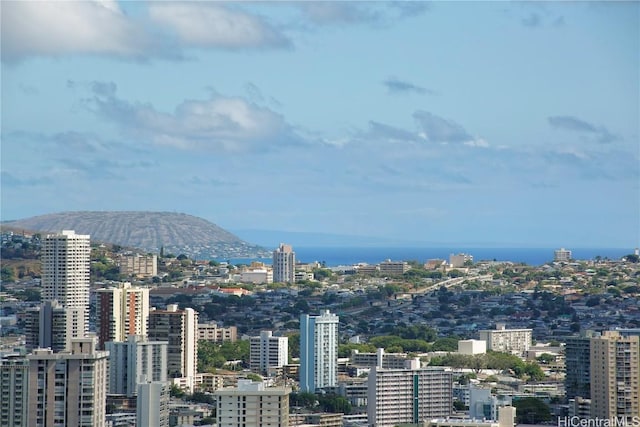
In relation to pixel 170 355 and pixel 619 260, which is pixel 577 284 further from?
pixel 170 355

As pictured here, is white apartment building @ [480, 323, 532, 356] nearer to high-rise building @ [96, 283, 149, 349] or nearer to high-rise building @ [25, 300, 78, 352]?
high-rise building @ [96, 283, 149, 349]

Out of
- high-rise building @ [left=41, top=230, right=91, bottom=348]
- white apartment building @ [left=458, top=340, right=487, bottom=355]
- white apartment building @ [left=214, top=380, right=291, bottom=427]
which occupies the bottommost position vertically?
white apartment building @ [left=214, top=380, right=291, bottom=427]

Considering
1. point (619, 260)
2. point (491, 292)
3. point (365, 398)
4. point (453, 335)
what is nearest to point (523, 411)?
point (365, 398)

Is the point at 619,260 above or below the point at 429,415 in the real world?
above

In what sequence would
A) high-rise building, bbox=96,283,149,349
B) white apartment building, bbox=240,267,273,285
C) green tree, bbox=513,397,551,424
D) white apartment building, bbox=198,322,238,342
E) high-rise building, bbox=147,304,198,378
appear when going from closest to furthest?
1. green tree, bbox=513,397,551,424
2. high-rise building, bbox=147,304,198,378
3. high-rise building, bbox=96,283,149,349
4. white apartment building, bbox=198,322,238,342
5. white apartment building, bbox=240,267,273,285

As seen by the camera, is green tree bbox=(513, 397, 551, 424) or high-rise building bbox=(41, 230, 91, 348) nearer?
green tree bbox=(513, 397, 551, 424)

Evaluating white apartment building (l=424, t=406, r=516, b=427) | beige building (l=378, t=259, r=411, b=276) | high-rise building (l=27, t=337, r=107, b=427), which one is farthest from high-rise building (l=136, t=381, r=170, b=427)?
beige building (l=378, t=259, r=411, b=276)

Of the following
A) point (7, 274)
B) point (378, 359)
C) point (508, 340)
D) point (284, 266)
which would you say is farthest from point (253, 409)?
point (284, 266)
